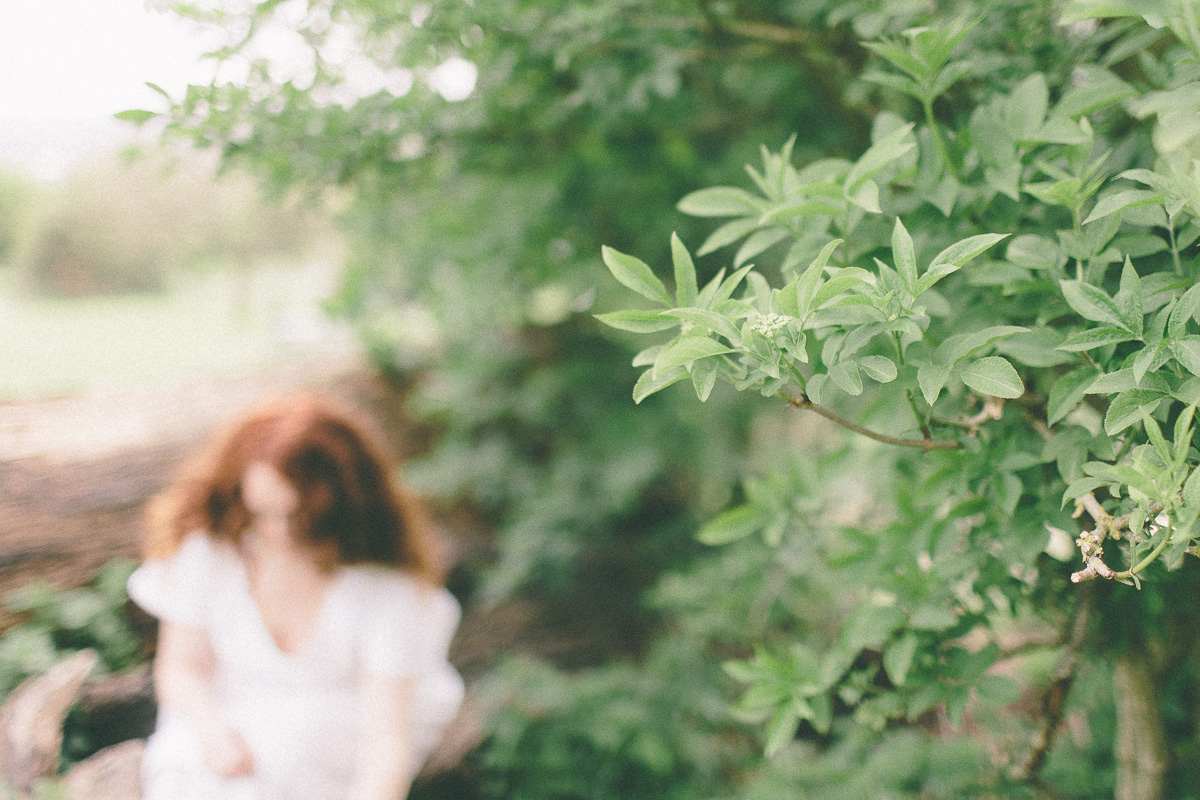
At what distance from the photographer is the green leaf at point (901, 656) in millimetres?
1295

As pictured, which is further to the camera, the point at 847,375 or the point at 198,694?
the point at 198,694

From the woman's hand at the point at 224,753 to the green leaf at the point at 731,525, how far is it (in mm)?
1426

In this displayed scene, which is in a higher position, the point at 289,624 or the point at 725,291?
the point at 725,291

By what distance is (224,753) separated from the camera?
1805 millimetres

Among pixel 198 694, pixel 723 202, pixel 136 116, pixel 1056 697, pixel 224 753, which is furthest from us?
pixel 198 694

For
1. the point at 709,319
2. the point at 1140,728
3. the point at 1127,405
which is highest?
the point at 709,319

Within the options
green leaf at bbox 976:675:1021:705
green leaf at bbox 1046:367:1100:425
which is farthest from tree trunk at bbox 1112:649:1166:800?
green leaf at bbox 1046:367:1100:425

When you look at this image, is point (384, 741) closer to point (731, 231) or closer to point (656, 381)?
point (656, 381)

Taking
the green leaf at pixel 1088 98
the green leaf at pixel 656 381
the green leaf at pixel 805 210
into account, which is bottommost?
the green leaf at pixel 656 381

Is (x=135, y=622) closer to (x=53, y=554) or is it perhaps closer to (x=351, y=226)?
(x=53, y=554)

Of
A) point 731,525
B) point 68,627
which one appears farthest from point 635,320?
point 68,627

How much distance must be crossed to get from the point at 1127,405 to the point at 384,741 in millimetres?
1988

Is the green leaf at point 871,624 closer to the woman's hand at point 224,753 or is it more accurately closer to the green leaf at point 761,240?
the green leaf at point 761,240

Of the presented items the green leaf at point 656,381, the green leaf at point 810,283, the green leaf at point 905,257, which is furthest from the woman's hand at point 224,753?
the green leaf at point 905,257
